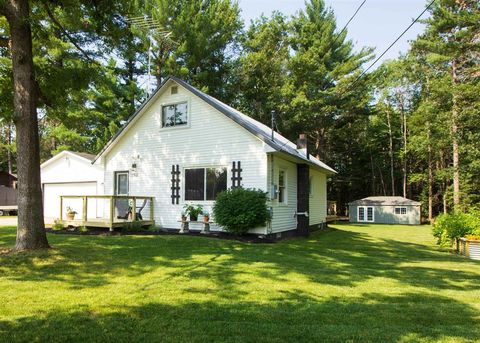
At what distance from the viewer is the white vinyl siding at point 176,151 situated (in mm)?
11906

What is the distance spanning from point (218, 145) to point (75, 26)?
5.54m

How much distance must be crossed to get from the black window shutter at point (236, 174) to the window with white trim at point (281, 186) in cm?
160

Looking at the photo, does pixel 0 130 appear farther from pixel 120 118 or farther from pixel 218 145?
pixel 218 145

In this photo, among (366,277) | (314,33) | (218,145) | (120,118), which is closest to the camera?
(366,277)

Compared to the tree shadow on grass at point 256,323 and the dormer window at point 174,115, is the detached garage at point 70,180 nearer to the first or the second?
the dormer window at point 174,115

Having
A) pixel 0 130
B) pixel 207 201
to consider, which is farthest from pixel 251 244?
pixel 0 130

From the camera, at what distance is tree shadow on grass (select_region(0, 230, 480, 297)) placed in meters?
6.18

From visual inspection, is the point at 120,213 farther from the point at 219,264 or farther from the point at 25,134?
the point at 219,264

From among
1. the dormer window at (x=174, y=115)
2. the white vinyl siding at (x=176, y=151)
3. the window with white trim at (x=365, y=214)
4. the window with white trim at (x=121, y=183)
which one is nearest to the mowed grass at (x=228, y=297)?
the white vinyl siding at (x=176, y=151)

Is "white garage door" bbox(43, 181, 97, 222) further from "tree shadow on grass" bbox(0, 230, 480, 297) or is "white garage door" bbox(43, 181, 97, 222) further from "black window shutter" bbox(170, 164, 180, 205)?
"tree shadow on grass" bbox(0, 230, 480, 297)

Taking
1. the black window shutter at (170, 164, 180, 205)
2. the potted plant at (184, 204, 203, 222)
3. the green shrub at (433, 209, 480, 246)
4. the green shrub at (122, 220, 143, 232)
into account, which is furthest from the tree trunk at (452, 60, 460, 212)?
the green shrub at (122, 220, 143, 232)

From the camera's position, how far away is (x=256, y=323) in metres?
4.04

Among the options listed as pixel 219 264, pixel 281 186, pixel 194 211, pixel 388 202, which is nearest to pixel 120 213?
pixel 194 211

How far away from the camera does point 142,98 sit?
85.8 feet
